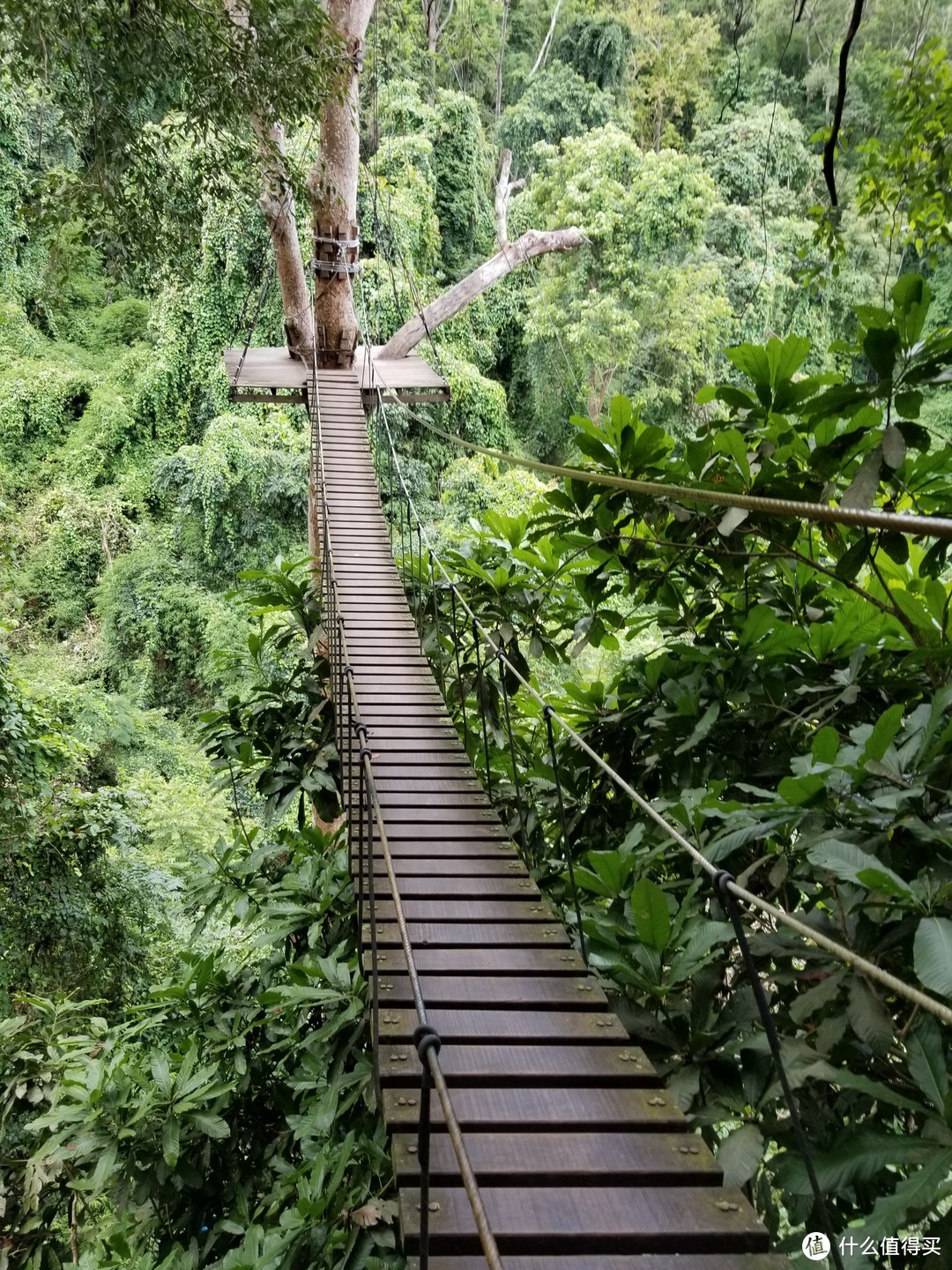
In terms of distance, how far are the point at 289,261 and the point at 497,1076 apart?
193 inches

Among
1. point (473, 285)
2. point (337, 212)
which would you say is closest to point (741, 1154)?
point (337, 212)

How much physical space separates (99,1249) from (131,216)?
315 centimetres

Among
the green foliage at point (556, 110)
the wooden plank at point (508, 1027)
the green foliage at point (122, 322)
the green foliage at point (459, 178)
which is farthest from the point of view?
the green foliage at point (556, 110)

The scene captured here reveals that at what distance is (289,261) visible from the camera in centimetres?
524

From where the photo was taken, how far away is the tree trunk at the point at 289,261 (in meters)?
4.67

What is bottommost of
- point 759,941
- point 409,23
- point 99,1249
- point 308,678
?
point 99,1249

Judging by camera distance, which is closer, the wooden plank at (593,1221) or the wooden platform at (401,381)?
the wooden plank at (593,1221)

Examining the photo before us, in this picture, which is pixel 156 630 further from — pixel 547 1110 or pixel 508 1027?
pixel 547 1110

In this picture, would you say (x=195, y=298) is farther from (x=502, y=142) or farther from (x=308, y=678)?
(x=308, y=678)

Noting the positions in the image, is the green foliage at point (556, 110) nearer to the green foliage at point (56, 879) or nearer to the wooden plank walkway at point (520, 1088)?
the green foliage at point (56, 879)

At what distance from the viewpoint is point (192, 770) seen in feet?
25.5

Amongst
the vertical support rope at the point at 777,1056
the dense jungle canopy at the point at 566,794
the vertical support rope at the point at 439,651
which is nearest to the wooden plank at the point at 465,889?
the dense jungle canopy at the point at 566,794

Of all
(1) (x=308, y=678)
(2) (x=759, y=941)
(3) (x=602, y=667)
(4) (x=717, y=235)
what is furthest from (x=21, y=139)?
(2) (x=759, y=941)

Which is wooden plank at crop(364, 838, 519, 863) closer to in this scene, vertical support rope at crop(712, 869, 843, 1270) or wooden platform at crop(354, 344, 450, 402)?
vertical support rope at crop(712, 869, 843, 1270)
